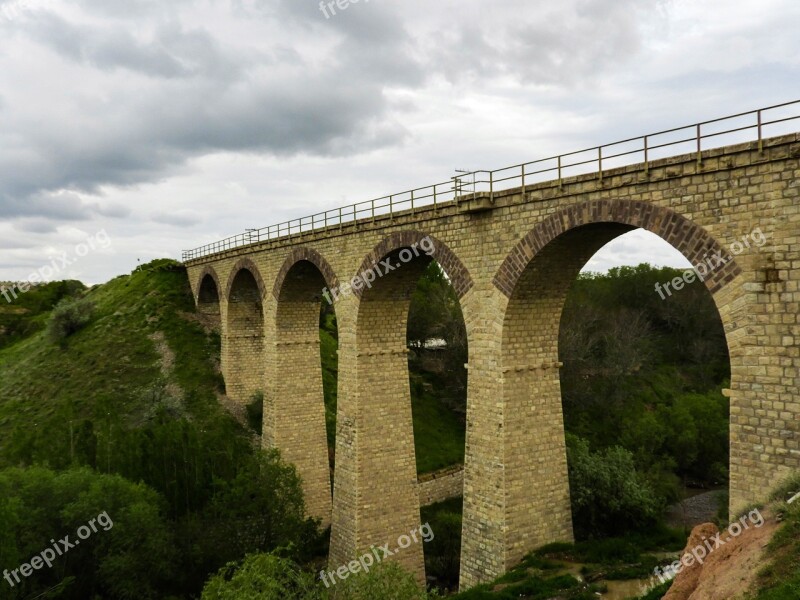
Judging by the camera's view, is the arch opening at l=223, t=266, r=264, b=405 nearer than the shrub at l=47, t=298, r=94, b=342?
Yes

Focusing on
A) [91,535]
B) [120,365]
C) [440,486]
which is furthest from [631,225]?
[120,365]

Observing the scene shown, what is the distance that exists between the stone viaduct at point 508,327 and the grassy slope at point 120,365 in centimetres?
1071

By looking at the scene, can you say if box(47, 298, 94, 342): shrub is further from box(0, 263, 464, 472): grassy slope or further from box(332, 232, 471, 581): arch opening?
box(332, 232, 471, 581): arch opening

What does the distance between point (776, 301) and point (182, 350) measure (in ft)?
133

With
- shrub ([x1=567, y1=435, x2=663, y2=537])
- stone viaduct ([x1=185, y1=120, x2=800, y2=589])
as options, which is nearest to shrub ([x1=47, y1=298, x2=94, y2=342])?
stone viaduct ([x1=185, y1=120, x2=800, y2=589])

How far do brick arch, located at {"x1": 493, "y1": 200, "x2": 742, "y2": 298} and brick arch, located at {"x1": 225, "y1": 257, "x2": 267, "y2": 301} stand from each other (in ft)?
62.5

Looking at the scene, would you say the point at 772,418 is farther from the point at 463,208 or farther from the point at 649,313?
the point at 649,313

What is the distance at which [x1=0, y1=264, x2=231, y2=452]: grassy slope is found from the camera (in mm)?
39781

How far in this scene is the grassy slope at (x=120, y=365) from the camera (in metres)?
39.8

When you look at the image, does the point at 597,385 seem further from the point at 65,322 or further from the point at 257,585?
the point at 65,322

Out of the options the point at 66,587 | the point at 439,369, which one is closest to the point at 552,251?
the point at 66,587

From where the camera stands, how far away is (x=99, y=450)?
85.5ft

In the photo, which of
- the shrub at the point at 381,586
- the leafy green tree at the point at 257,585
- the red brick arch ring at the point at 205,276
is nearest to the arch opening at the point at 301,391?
the red brick arch ring at the point at 205,276

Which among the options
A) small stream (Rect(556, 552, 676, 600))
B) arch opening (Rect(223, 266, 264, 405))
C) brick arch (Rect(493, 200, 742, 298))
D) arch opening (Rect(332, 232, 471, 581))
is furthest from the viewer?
arch opening (Rect(223, 266, 264, 405))
